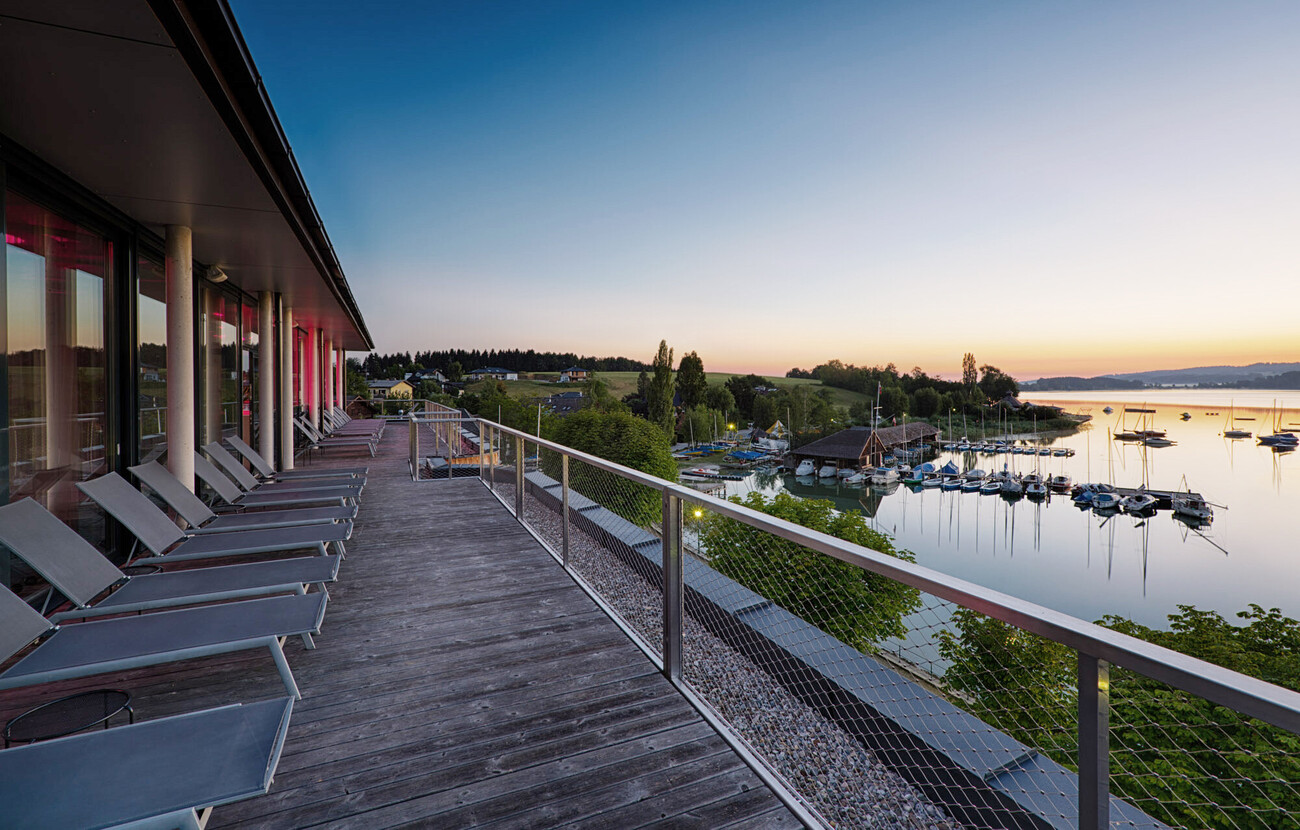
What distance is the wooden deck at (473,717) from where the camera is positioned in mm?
1956

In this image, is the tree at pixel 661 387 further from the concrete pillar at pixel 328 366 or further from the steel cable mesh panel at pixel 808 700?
the steel cable mesh panel at pixel 808 700

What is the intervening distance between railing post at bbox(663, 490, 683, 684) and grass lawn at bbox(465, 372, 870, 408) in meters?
66.3

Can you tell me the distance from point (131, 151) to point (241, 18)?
137 cm

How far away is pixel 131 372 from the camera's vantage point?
4.36 metres

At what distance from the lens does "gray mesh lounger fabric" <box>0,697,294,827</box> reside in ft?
4.58

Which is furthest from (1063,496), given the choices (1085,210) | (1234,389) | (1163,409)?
(1163,409)

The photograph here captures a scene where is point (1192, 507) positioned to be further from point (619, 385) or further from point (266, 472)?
point (619, 385)

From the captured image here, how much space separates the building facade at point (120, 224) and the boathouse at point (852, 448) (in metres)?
51.5

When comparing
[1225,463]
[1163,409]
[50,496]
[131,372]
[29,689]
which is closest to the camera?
[29,689]

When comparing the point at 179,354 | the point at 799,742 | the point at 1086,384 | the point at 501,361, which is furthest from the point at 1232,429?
the point at 179,354

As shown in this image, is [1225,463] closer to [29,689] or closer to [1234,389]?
[1234,389]

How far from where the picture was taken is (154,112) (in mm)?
2648

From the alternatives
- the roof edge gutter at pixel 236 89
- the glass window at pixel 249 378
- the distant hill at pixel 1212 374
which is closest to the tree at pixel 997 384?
the distant hill at pixel 1212 374

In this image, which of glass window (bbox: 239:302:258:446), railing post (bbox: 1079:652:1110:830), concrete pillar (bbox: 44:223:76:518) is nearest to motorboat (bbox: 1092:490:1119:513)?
glass window (bbox: 239:302:258:446)
